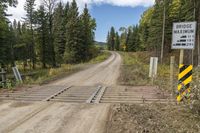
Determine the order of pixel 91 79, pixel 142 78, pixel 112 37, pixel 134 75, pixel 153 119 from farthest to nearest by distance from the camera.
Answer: pixel 112 37 < pixel 134 75 < pixel 91 79 < pixel 142 78 < pixel 153 119

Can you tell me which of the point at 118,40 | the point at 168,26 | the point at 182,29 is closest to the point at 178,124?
the point at 182,29

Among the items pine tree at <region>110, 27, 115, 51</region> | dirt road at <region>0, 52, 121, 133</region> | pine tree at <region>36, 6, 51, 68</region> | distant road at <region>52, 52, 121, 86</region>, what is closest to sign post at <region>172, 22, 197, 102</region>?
dirt road at <region>0, 52, 121, 133</region>

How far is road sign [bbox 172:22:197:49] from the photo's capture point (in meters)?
5.84

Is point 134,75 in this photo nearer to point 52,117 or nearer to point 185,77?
point 185,77

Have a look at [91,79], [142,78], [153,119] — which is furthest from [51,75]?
[153,119]

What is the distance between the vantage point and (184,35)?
19.6 feet

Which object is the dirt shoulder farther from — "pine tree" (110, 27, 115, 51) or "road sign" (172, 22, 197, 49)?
"pine tree" (110, 27, 115, 51)

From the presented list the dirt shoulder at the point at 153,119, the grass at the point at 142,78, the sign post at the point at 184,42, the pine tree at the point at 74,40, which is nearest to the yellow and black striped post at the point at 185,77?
the sign post at the point at 184,42

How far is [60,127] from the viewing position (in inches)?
163

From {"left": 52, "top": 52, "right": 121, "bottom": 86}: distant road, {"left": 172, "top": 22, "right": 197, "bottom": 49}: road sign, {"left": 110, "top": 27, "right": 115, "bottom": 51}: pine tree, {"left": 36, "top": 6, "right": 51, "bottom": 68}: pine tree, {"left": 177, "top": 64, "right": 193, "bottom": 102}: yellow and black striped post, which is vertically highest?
{"left": 110, "top": 27, "right": 115, "bottom": 51}: pine tree

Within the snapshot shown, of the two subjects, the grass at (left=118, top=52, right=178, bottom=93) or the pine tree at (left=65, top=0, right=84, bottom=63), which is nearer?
the grass at (left=118, top=52, right=178, bottom=93)

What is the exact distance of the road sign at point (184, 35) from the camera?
230 inches

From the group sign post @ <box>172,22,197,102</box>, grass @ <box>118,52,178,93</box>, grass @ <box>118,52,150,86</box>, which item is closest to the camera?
sign post @ <box>172,22,197,102</box>

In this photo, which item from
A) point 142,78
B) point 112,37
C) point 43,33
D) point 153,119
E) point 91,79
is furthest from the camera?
point 112,37
